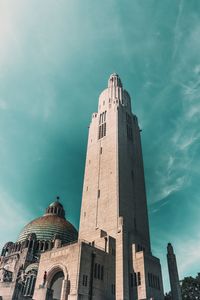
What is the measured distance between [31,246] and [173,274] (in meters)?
33.2

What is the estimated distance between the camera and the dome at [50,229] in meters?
64.1

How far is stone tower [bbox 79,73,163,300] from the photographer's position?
3634 centimetres

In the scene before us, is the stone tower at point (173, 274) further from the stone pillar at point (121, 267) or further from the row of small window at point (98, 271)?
the row of small window at point (98, 271)

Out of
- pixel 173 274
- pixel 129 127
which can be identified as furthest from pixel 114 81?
pixel 173 274

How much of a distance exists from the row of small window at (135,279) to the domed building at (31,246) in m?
13.5

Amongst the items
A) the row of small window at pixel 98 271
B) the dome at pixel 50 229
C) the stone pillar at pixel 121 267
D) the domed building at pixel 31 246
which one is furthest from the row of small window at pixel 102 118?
the row of small window at pixel 98 271

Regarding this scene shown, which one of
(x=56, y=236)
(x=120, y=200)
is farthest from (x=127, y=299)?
(x=56, y=236)

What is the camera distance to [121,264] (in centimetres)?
3628

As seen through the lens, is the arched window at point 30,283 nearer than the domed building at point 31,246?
Yes

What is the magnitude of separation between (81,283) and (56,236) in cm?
2980

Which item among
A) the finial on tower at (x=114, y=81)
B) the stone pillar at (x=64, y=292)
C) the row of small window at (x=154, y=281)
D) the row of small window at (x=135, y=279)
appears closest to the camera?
the stone pillar at (x=64, y=292)

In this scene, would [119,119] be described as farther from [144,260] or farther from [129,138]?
[144,260]

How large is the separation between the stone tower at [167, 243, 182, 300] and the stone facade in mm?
4109

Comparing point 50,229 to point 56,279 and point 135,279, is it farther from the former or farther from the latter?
point 135,279
